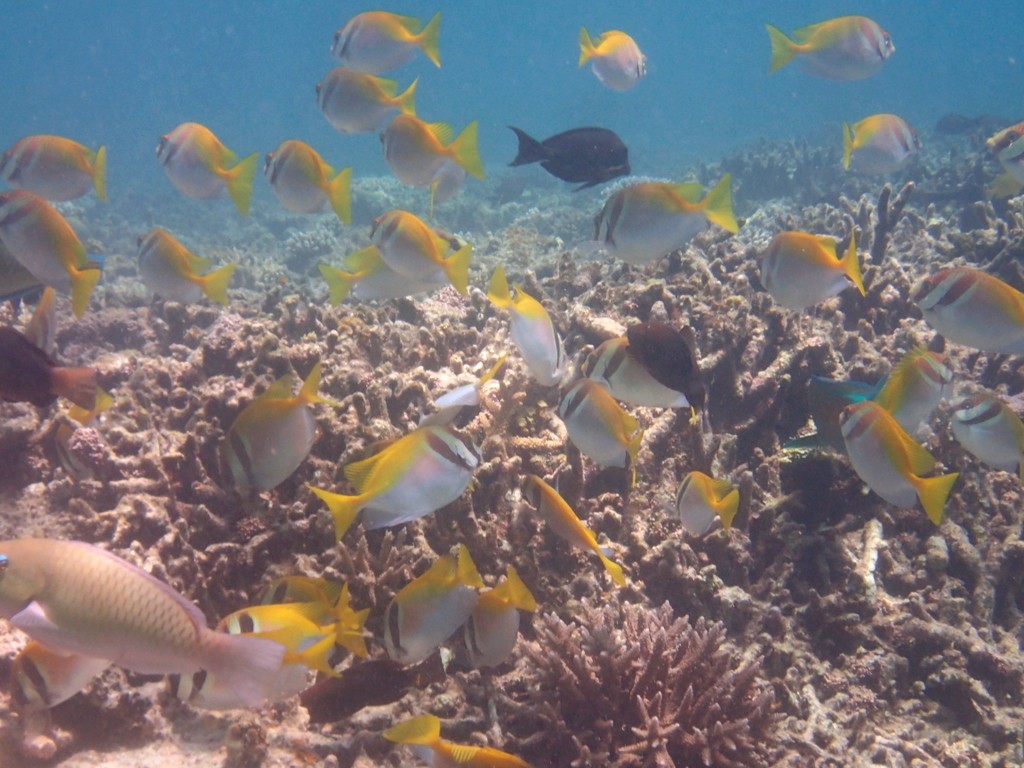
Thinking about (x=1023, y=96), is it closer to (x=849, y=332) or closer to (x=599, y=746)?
(x=849, y=332)

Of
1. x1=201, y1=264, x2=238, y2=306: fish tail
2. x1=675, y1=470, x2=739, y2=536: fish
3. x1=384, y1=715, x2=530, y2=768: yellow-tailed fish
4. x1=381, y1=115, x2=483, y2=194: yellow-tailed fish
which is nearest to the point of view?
x1=384, y1=715, x2=530, y2=768: yellow-tailed fish

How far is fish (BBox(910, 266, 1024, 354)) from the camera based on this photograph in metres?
3.34

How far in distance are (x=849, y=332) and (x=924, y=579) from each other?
9.03ft

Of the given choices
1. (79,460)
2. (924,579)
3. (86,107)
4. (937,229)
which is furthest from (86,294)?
(86,107)

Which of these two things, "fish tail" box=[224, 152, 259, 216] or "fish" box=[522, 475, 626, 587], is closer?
"fish" box=[522, 475, 626, 587]

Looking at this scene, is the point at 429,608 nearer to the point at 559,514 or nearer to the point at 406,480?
the point at 406,480

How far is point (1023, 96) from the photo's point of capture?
49.9 meters

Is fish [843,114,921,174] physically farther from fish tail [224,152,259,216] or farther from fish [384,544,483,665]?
fish [384,544,483,665]

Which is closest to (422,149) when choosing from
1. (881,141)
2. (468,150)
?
(468,150)

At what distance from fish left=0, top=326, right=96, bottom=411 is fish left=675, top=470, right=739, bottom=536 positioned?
→ 9.29ft

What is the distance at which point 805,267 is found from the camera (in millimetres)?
3508

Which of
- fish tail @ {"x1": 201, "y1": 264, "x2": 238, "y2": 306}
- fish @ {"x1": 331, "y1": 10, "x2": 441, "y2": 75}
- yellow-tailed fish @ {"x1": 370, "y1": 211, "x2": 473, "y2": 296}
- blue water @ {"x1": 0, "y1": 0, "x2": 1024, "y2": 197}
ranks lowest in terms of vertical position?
fish tail @ {"x1": 201, "y1": 264, "x2": 238, "y2": 306}

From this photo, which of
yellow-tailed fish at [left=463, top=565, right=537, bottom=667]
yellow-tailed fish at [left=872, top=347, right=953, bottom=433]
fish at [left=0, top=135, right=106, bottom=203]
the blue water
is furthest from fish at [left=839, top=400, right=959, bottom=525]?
the blue water

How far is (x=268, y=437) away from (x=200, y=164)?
10.7 ft
